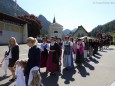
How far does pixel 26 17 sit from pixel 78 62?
219 feet

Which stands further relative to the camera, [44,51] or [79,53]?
[79,53]

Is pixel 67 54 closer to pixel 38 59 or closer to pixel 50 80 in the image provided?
pixel 50 80

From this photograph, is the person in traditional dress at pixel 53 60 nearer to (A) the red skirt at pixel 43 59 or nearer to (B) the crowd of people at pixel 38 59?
(B) the crowd of people at pixel 38 59

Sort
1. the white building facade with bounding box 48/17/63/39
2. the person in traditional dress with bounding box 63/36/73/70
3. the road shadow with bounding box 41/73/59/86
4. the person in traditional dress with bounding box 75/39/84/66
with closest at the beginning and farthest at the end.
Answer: the road shadow with bounding box 41/73/59/86
the person in traditional dress with bounding box 63/36/73/70
the person in traditional dress with bounding box 75/39/84/66
the white building facade with bounding box 48/17/63/39

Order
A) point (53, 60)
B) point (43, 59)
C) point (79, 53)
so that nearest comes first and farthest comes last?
point (53, 60) → point (43, 59) → point (79, 53)

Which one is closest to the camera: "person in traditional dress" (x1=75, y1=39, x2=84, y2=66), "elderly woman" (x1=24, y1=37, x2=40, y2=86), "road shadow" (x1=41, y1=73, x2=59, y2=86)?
"elderly woman" (x1=24, y1=37, x2=40, y2=86)

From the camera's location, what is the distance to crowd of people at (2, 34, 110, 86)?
7.77 metres

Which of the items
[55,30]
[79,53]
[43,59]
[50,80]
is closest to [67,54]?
[43,59]

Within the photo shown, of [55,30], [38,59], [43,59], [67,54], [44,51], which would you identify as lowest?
[43,59]

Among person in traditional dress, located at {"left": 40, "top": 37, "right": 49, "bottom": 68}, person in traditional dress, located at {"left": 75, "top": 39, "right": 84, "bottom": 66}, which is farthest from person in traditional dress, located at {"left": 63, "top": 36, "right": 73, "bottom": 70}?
person in traditional dress, located at {"left": 75, "top": 39, "right": 84, "bottom": 66}

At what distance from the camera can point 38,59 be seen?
25.6 feet

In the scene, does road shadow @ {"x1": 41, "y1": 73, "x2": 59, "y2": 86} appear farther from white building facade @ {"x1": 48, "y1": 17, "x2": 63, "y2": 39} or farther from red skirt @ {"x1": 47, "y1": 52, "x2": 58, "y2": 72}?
white building facade @ {"x1": 48, "y1": 17, "x2": 63, "y2": 39}

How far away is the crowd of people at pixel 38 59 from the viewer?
7766 millimetres

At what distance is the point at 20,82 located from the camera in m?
8.30
